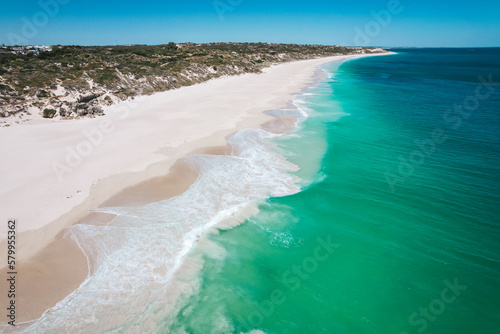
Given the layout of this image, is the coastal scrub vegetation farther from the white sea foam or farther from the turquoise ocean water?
the turquoise ocean water

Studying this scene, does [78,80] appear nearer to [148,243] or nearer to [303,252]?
[148,243]

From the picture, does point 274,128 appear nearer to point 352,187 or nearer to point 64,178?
point 352,187

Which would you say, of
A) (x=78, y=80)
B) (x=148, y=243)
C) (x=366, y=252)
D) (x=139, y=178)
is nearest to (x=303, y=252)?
(x=366, y=252)

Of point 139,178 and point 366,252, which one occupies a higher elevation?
point 139,178

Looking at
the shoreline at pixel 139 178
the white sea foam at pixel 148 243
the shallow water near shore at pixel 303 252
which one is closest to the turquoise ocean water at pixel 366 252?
the shallow water near shore at pixel 303 252

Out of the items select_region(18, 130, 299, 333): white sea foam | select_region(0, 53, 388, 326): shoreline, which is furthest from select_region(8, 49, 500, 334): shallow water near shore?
select_region(0, 53, 388, 326): shoreline

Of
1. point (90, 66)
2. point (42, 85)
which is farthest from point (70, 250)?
point (90, 66)
